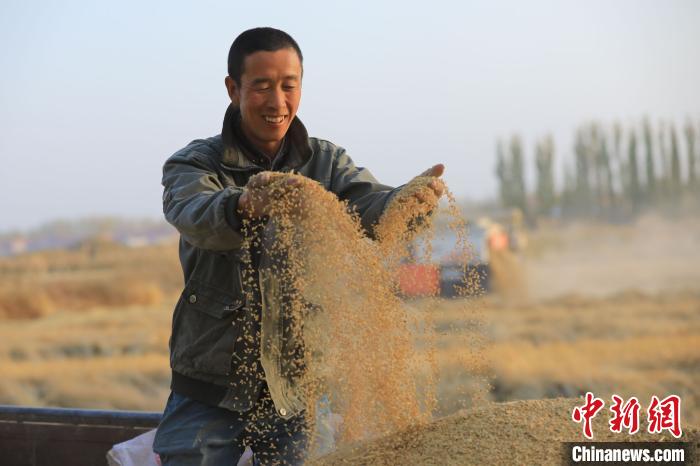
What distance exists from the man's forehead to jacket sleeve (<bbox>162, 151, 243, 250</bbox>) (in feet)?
0.85

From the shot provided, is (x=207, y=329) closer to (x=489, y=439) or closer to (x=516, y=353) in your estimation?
(x=489, y=439)

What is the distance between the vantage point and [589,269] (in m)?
19.8

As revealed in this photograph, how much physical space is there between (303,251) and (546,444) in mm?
739

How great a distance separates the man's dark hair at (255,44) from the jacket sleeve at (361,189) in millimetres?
324

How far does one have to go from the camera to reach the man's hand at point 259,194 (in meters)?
1.75

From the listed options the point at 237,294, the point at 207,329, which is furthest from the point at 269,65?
the point at 207,329

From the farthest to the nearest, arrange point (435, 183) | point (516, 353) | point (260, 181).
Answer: point (516, 353) → point (435, 183) → point (260, 181)

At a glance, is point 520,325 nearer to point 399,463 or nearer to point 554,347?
point 554,347

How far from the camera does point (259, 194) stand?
1753mm

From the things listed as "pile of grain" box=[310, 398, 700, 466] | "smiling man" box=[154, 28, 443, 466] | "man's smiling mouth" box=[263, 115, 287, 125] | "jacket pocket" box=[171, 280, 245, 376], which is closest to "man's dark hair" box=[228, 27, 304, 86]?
"smiling man" box=[154, 28, 443, 466]

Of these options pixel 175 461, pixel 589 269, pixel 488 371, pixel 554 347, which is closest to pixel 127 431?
pixel 175 461

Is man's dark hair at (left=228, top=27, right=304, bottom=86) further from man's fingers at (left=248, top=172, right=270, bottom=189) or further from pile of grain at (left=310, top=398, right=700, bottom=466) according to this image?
pile of grain at (left=310, top=398, right=700, bottom=466)

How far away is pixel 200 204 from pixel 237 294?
0.97 feet

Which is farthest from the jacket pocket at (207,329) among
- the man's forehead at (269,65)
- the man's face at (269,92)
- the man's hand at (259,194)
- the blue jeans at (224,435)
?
the man's forehead at (269,65)
